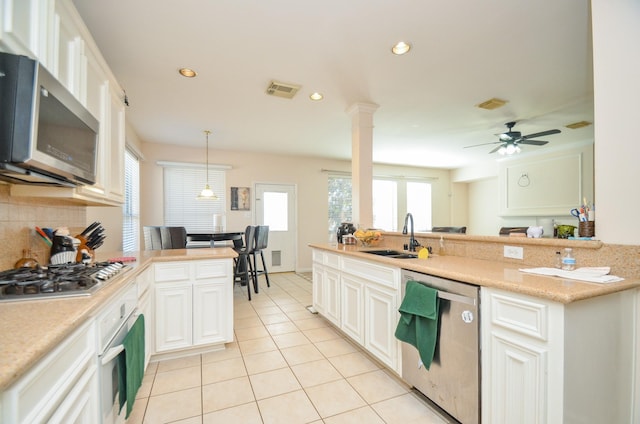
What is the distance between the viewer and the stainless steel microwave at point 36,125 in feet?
Answer: 3.23

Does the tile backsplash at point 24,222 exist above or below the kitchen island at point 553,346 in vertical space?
above

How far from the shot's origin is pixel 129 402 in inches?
52.9

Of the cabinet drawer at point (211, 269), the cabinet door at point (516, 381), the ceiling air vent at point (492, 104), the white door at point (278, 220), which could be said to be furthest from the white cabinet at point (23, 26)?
the white door at point (278, 220)

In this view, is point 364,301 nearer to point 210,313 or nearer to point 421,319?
point 421,319

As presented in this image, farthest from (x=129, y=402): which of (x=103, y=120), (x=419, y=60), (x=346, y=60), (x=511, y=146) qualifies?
(x=511, y=146)

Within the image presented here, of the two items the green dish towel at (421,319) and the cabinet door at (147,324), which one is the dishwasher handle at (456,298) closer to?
the green dish towel at (421,319)

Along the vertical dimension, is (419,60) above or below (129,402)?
above

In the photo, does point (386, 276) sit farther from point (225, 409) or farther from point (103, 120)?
point (103, 120)

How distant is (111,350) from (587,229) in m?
2.40

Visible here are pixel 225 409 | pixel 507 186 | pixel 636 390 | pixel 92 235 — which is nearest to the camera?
pixel 636 390

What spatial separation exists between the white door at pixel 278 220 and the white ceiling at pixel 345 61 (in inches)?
69.4

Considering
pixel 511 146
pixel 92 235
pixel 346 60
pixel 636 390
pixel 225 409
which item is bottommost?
pixel 225 409

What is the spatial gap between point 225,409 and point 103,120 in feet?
6.62

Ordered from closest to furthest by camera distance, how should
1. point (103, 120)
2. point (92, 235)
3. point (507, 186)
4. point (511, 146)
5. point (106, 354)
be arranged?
point (106, 354) < point (103, 120) < point (92, 235) < point (511, 146) < point (507, 186)
